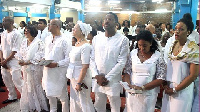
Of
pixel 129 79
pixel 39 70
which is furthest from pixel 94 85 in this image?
pixel 39 70

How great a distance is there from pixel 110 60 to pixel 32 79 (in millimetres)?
1660

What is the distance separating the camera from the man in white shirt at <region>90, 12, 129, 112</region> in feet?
8.61

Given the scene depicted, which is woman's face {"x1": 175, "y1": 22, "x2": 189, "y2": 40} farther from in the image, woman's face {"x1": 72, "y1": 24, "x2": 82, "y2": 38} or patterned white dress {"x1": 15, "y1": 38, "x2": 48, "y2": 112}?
patterned white dress {"x1": 15, "y1": 38, "x2": 48, "y2": 112}

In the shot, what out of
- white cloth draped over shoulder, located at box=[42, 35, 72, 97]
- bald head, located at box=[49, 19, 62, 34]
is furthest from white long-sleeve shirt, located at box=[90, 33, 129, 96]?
bald head, located at box=[49, 19, 62, 34]

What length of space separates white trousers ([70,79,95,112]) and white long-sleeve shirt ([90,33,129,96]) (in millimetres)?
355

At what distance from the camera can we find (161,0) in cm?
1631

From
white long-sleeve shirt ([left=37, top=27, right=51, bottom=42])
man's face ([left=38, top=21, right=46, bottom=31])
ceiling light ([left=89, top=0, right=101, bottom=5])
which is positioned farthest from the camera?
ceiling light ([left=89, top=0, right=101, bottom=5])

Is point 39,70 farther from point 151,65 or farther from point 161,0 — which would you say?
point 161,0

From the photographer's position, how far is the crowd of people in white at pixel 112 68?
2244mm

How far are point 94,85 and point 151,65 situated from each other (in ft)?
2.92

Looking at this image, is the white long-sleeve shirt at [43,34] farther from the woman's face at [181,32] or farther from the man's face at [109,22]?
Answer: the woman's face at [181,32]

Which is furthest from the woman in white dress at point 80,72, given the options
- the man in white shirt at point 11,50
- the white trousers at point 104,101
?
the man in white shirt at point 11,50

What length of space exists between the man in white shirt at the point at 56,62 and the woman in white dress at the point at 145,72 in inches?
44.4

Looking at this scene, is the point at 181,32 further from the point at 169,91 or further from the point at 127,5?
the point at 127,5
